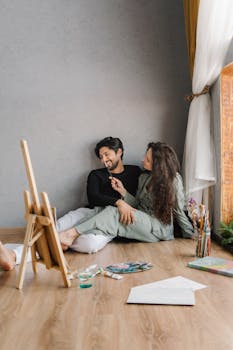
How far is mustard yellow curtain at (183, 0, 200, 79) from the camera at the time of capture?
3.48 m

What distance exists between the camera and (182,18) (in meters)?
4.00

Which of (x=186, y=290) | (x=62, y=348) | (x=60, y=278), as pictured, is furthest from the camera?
(x=60, y=278)

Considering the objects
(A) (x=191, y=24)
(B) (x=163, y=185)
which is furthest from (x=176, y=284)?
(A) (x=191, y=24)

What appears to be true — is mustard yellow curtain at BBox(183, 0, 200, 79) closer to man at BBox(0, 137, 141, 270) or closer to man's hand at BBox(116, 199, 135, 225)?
man at BBox(0, 137, 141, 270)

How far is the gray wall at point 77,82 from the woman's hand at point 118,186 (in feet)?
1.21

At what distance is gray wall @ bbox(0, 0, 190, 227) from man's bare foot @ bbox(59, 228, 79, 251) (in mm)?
918

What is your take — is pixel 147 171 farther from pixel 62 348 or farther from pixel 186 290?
pixel 62 348

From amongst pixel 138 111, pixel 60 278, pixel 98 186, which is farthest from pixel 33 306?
pixel 138 111

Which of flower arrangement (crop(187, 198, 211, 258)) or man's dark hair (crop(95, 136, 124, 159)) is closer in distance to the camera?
flower arrangement (crop(187, 198, 211, 258))

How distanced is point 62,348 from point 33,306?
48 centimetres

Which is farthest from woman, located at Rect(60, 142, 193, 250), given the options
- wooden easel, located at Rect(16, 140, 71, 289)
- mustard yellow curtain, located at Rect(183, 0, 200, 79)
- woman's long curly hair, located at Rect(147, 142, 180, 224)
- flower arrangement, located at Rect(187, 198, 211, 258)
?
mustard yellow curtain, located at Rect(183, 0, 200, 79)

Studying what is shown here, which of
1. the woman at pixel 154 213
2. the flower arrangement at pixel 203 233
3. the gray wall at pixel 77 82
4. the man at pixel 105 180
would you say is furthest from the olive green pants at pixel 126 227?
the gray wall at pixel 77 82

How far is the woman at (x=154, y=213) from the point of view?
10.7ft

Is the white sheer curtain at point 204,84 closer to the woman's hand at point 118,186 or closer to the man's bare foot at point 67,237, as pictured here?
the woman's hand at point 118,186
